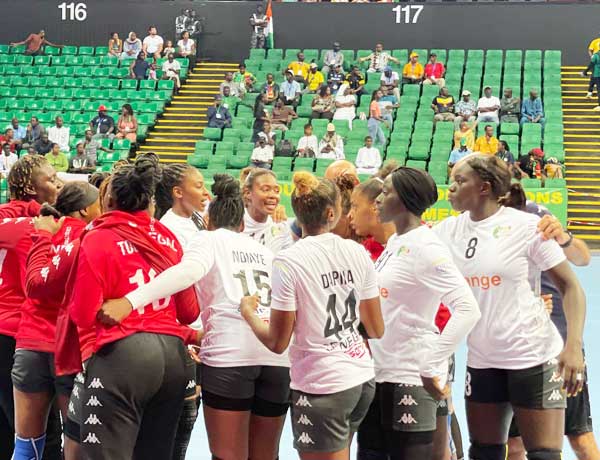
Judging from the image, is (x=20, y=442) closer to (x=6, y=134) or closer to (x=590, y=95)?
(x=6, y=134)

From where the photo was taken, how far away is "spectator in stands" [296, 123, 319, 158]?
63.8 feet

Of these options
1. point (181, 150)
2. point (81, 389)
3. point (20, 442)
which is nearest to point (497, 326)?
point (81, 389)

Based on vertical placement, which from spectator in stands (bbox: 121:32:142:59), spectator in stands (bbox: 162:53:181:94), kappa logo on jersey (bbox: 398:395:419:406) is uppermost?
spectator in stands (bbox: 121:32:142:59)

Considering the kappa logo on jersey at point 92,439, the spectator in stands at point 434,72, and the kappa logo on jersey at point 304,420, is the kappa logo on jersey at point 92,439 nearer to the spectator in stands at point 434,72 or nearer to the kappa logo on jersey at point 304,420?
the kappa logo on jersey at point 304,420

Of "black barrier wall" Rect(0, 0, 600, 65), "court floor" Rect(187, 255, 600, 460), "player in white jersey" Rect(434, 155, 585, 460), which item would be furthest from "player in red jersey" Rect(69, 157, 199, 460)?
"black barrier wall" Rect(0, 0, 600, 65)

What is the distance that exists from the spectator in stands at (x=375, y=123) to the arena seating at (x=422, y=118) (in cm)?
17

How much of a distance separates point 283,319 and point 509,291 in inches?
41.0

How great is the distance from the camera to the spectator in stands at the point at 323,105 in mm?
21100

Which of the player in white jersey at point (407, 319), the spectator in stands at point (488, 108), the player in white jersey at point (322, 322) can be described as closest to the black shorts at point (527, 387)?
the player in white jersey at point (407, 319)

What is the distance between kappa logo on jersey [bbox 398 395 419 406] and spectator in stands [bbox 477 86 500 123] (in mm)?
17054

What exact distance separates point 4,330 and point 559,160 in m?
16.1

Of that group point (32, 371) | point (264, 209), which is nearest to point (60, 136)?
point (264, 209)

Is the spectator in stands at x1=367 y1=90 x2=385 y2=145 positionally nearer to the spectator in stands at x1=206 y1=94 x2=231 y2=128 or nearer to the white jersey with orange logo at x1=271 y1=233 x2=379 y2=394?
the spectator in stands at x1=206 y1=94 x2=231 y2=128

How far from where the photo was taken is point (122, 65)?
2436 centimetres
